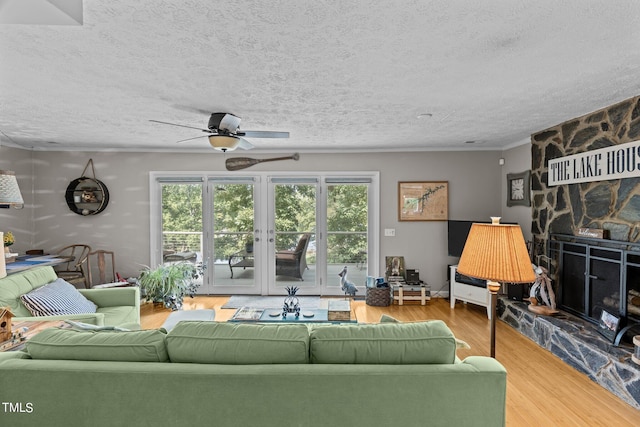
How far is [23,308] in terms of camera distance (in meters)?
2.98

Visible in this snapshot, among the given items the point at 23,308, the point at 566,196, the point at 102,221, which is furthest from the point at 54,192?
the point at 566,196

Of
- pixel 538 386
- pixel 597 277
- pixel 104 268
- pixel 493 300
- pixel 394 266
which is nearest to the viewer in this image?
pixel 493 300

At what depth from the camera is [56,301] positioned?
3.09 metres

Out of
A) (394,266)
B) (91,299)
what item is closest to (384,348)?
(91,299)

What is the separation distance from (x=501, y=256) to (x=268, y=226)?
4.22 meters

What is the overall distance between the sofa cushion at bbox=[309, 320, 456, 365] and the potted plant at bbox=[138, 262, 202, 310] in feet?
12.7

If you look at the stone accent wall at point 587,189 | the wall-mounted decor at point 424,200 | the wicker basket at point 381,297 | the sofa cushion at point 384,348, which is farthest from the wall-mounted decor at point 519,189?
the sofa cushion at point 384,348

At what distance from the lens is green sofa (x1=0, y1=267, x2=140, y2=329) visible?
286 cm

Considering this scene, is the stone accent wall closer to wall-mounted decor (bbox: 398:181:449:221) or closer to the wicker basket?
wall-mounted decor (bbox: 398:181:449:221)

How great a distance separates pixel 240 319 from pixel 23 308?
72.0 inches

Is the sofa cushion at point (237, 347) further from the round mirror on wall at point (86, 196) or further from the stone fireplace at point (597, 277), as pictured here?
the round mirror on wall at point (86, 196)

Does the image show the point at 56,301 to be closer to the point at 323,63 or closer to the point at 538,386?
the point at 323,63

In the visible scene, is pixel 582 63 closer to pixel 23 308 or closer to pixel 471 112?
pixel 471 112

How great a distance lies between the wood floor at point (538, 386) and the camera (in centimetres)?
241
